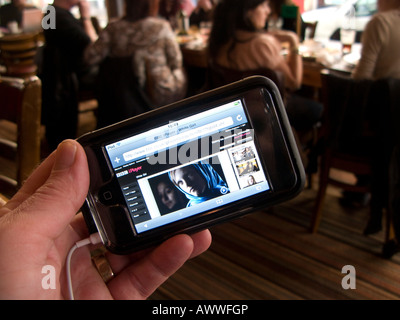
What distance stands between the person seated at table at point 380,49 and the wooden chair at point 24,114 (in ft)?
4.44

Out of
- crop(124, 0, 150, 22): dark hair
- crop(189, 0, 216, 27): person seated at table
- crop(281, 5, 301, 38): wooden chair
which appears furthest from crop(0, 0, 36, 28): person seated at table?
crop(281, 5, 301, 38): wooden chair

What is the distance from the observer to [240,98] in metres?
0.73

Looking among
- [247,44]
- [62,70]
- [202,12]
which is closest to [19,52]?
[62,70]

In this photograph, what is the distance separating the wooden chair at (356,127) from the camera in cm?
142

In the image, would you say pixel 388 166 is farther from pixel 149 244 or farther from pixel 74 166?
pixel 74 166

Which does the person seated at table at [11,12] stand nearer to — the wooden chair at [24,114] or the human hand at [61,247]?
the wooden chair at [24,114]

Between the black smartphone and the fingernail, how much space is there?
55 mm

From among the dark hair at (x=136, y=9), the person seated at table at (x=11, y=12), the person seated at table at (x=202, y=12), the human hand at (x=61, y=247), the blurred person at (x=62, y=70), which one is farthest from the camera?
the person seated at table at (x=11, y=12)

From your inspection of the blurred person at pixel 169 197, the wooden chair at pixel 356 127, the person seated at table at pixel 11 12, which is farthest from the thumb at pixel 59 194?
the person seated at table at pixel 11 12

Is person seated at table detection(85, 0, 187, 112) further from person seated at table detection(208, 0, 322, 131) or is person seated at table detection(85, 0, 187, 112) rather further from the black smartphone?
the black smartphone

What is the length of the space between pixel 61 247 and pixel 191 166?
326 millimetres

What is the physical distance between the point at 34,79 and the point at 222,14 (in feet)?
3.88

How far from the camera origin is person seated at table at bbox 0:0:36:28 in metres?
4.20

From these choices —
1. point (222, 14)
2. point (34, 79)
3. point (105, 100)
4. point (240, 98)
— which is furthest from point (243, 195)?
point (105, 100)
